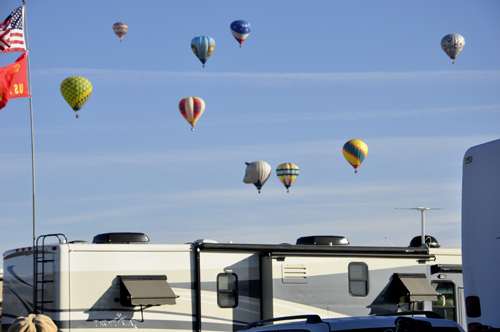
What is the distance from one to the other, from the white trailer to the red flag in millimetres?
20930

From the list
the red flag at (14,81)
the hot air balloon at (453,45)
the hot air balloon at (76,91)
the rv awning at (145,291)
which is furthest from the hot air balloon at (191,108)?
the rv awning at (145,291)

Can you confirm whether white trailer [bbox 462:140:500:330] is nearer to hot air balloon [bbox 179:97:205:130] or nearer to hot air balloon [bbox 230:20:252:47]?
hot air balloon [bbox 179:97:205:130]

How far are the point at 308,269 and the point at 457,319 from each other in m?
3.72

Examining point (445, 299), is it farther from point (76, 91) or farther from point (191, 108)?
point (191, 108)

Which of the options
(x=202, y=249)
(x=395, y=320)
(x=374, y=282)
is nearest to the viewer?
(x=395, y=320)

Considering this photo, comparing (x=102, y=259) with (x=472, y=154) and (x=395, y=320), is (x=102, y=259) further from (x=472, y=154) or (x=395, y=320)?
(x=395, y=320)

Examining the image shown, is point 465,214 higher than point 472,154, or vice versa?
point 472,154

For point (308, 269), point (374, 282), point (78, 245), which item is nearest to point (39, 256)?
point (78, 245)

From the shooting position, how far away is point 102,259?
12805 mm

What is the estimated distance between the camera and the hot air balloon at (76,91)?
36.5 metres

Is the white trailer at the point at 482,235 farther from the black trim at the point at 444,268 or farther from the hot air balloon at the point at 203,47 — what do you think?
the hot air balloon at the point at 203,47

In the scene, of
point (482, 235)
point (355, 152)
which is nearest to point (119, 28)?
point (355, 152)

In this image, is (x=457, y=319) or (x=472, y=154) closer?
(x=472, y=154)

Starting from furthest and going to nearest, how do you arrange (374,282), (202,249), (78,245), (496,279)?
(374,282), (202,249), (78,245), (496,279)
